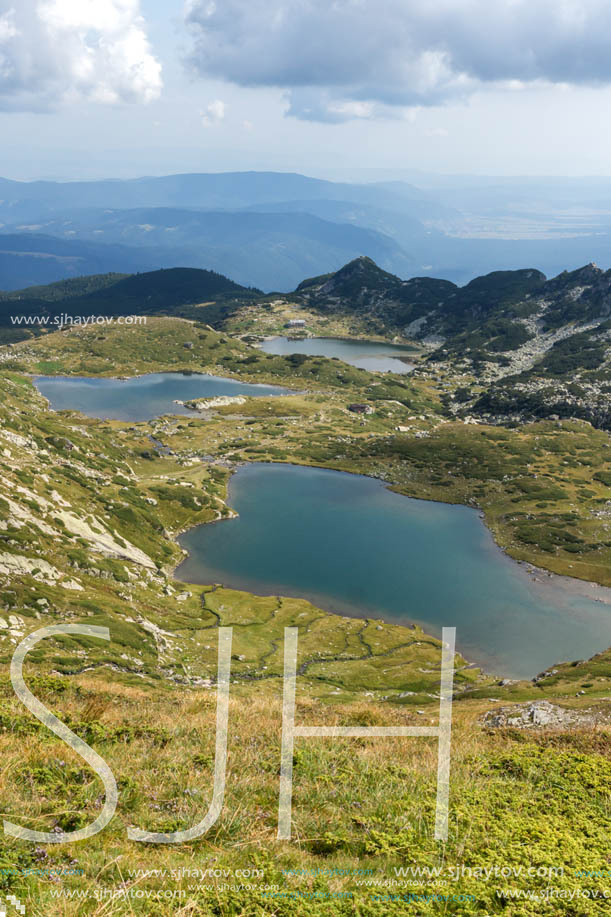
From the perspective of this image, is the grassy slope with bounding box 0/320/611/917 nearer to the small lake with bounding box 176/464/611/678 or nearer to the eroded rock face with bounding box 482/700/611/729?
the eroded rock face with bounding box 482/700/611/729

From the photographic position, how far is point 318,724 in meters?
19.0

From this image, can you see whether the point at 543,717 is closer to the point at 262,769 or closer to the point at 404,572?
the point at 262,769

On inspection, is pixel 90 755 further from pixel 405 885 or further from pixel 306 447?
pixel 306 447

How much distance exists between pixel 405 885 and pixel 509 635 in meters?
65.6

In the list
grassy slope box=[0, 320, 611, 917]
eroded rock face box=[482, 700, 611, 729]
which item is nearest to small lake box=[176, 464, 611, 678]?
grassy slope box=[0, 320, 611, 917]

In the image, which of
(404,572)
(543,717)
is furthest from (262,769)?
(404,572)

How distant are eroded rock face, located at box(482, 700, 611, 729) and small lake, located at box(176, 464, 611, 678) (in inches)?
1133

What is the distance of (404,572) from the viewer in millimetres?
83500

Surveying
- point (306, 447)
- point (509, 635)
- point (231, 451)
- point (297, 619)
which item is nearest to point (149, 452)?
point (231, 451)

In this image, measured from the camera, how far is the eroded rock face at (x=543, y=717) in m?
29.4

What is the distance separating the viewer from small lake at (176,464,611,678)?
68.6 meters

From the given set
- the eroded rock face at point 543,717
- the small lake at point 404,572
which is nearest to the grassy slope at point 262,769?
the eroded rock face at point 543,717

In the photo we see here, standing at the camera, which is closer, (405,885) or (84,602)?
(405,885)

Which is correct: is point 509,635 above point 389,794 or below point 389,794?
below
